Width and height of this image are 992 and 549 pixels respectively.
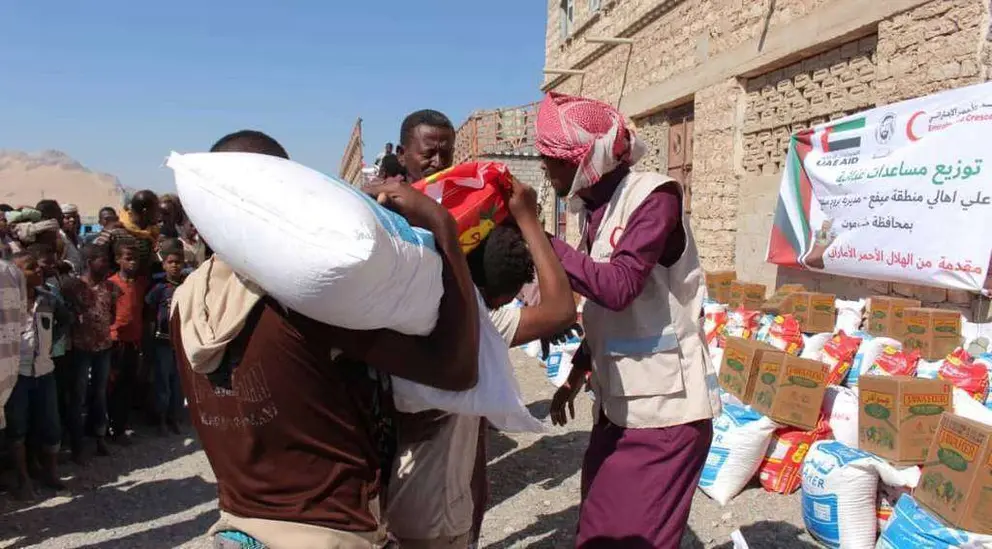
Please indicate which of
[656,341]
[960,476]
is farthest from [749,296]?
[656,341]

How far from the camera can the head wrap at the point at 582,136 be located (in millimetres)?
1754

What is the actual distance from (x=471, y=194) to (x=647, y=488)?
3.19 ft

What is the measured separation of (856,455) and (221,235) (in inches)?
116

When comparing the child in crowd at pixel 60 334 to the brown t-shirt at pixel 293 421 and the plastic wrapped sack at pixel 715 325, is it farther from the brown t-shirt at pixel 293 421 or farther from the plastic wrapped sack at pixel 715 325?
the plastic wrapped sack at pixel 715 325

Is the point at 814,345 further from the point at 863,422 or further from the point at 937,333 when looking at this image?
the point at 863,422

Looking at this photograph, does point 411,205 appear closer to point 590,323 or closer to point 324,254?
point 324,254

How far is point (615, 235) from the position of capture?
1.79 meters

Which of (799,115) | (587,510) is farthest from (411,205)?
(799,115)

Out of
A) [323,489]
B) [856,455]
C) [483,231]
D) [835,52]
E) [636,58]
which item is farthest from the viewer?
[636,58]

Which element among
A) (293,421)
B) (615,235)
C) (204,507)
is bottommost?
(204,507)

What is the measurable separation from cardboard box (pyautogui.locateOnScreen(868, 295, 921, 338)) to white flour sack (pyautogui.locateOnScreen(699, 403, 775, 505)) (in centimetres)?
164

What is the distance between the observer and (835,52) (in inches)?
233

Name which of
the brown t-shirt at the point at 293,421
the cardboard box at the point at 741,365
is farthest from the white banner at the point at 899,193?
the brown t-shirt at the point at 293,421

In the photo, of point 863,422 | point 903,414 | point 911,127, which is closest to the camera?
point 903,414
